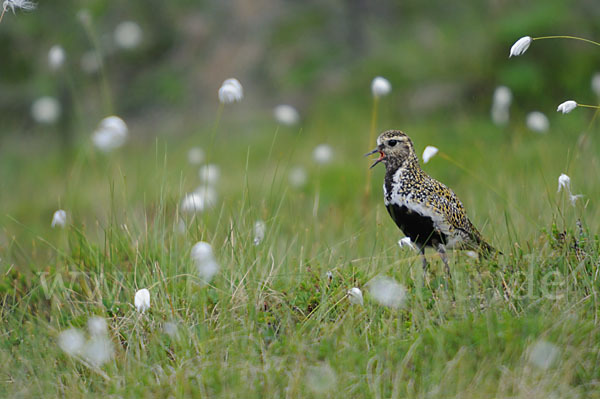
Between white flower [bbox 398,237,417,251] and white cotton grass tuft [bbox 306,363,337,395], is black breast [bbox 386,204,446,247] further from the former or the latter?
white cotton grass tuft [bbox 306,363,337,395]

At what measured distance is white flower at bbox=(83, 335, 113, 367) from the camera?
388 centimetres

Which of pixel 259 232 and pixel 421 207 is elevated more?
pixel 421 207

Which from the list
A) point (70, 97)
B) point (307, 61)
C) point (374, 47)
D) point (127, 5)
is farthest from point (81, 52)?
point (374, 47)

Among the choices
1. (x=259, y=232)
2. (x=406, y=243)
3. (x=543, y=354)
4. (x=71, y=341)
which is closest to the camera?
(x=543, y=354)

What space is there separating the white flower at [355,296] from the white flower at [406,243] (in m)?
0.74

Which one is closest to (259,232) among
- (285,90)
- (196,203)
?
(196,203)

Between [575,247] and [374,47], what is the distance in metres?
11.7

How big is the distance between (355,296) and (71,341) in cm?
177

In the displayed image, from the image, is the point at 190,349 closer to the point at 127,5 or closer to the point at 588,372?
the point at 588,372

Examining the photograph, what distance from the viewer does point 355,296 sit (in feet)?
13.4

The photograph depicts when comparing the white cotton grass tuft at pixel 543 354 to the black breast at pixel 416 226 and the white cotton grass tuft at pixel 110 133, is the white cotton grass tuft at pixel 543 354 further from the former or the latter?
the white cotton grass tuft at pixel 110 133

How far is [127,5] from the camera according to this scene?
651 inches

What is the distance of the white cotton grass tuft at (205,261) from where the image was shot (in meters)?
4.54

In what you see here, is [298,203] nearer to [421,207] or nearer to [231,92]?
[231,92]
